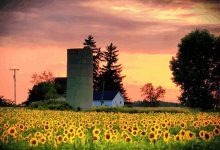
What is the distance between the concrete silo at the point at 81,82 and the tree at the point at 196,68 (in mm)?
13522

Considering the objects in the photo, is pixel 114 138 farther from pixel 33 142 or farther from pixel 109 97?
→ pixel 109 97

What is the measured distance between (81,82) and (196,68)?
1611 centimetres

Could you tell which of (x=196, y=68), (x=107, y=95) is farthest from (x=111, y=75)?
(x=196, y=68)

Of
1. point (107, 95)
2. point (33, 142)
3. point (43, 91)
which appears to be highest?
point (43, 91)

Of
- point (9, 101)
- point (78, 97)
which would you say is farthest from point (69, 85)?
point (9, 101)

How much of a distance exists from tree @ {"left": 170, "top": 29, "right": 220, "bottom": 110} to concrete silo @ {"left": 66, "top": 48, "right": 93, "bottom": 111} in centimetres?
1352

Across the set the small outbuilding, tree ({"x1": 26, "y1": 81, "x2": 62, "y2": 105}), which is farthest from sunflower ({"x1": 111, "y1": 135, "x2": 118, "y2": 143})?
the small outbuilding

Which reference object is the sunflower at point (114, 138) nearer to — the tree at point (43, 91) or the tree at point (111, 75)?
the tree at point (43, 91)

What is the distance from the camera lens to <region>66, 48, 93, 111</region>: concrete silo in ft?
77.4

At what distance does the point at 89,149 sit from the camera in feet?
19.1

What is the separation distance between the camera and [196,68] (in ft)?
104

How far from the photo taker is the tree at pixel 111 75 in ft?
197

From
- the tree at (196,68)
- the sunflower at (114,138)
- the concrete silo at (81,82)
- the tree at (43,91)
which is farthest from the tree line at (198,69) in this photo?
the sunflower at (114,138)

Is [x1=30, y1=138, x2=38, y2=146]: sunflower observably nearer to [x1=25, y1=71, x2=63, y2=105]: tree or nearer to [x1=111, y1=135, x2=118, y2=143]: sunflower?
[x1=111, y1=135, x2=118, y2=143]: sunflower
